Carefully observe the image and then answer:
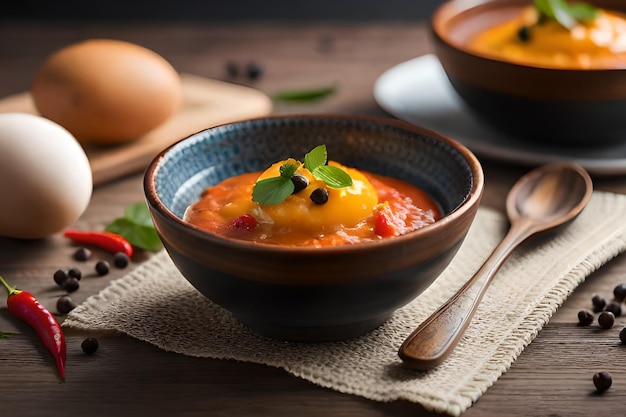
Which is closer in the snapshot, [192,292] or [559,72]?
[192,292]

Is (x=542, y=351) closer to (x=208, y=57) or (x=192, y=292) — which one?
(x=192, y=292)

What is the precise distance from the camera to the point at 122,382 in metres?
2.36

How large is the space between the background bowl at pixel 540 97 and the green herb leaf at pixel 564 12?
1.17 ft

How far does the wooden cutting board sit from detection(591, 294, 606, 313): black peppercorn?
151 cm

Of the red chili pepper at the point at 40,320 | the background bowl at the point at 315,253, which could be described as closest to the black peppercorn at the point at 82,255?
the red chili pepper at the point at 40,320

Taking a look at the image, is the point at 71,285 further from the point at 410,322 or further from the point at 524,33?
the point at 524,33

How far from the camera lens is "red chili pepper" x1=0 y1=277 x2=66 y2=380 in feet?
8.07

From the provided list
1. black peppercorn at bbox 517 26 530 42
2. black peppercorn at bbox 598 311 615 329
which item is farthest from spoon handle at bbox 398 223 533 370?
black peppercorn at bbox 517 26 530 42

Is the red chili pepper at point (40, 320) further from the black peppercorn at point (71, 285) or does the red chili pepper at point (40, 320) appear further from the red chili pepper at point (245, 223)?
the red chili pepper at point (245, 223)

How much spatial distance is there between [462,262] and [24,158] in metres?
1.47

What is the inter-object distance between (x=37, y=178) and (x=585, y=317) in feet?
5.84

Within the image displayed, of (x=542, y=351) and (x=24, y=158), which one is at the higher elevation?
(x=24, y=158)

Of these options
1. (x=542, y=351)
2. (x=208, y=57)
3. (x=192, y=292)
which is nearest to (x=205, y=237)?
(x=192, y=292)

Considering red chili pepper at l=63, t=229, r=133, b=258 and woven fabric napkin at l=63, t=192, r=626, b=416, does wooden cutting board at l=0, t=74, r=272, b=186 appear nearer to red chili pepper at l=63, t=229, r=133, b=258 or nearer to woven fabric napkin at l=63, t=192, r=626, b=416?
red chili pepper at l=63, t=229, r=133, b=258
